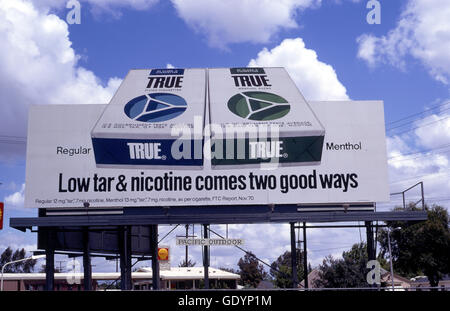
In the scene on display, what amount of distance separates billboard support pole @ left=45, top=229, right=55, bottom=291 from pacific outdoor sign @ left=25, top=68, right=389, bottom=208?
4.23 ft

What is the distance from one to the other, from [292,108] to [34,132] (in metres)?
9.72

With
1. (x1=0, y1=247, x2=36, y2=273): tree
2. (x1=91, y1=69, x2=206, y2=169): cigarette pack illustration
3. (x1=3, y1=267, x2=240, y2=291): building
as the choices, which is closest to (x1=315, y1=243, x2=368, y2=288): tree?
(x1=3, y1=267, x2=240, y2=291): building

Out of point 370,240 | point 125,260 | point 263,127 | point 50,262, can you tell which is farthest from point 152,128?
point 370,240

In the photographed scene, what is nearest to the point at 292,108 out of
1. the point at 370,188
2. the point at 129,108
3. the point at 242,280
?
the point at 370,188

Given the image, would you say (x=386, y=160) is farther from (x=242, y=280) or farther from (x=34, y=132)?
(x=242, y=280)

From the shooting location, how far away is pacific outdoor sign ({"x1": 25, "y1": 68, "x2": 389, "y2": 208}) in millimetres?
19469

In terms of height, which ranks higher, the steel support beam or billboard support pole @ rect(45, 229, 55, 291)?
the steel support beam

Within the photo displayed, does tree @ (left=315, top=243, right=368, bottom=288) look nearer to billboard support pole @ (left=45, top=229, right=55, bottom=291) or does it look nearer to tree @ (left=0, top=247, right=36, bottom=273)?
billboard support pole @ (left=45, top=229, right=55, bottom=291)

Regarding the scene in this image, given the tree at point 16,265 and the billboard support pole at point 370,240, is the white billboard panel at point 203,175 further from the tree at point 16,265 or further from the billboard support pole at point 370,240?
the tree at point 16,265

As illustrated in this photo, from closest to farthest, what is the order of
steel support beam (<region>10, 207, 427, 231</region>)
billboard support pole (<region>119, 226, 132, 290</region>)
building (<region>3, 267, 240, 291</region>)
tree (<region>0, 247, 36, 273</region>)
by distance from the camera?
1. steel support beam (<region>10, 207, 427, 231</region>)
2. billboard support pole (<region>119, 226, 132, 290</region>)
3. building (<region>3, 267, 240, 291</region>)
4. tree (<region>0, 247, 36, 273</region>)

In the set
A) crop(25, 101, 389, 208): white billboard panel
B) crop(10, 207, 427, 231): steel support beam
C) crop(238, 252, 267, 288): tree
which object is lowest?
crop(238, 252, 267, 288): tree

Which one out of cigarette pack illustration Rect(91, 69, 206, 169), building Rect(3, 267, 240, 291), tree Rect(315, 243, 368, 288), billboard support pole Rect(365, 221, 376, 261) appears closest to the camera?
billboard support pole Rect(365, 221, 376, 261)

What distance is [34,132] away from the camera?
799 inches
